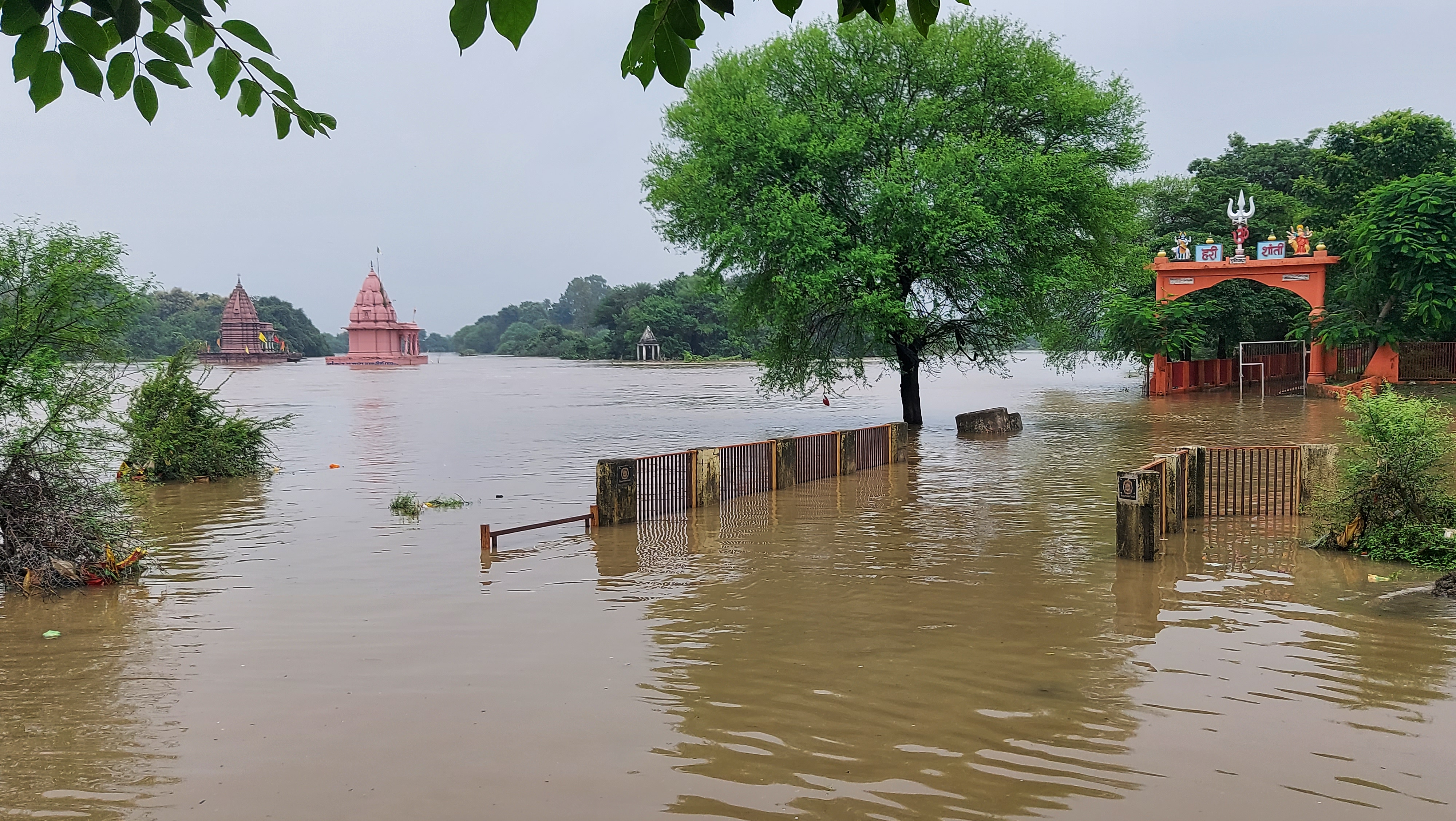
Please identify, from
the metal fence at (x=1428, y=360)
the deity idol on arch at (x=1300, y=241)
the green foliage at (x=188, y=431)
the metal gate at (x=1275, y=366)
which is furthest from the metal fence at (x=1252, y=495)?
the metal fence at (x=1428, y=360)

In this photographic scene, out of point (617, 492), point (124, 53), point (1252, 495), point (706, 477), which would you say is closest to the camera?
point (124, 53)

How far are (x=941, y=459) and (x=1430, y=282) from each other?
64.3ft

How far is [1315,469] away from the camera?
13.0 m

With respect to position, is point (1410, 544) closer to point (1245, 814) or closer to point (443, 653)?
point (1245, 814)

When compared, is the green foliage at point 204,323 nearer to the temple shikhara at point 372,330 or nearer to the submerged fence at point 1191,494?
the temple shikhara at point 372,330

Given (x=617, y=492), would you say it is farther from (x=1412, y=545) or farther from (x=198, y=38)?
(x=198, y=38)

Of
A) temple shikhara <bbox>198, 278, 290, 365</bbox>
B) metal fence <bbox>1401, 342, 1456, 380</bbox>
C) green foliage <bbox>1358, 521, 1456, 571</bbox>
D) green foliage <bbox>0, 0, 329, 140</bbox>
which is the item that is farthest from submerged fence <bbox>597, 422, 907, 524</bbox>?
temple shikhara <bbox>198, 278, 290, 365</bbox>

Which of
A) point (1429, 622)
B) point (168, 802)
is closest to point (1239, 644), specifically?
point (1429, 622)

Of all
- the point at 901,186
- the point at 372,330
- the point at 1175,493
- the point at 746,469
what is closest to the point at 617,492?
the point at 746,469

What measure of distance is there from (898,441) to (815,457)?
3419mm

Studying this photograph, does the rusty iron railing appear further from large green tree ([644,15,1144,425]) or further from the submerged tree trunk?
the submerged tree trunk

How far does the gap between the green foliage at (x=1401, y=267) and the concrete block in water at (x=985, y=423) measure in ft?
45.6

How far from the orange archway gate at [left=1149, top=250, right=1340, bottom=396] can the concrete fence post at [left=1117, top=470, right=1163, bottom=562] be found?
94.5ft

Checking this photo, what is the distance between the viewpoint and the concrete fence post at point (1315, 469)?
42.3 feet
